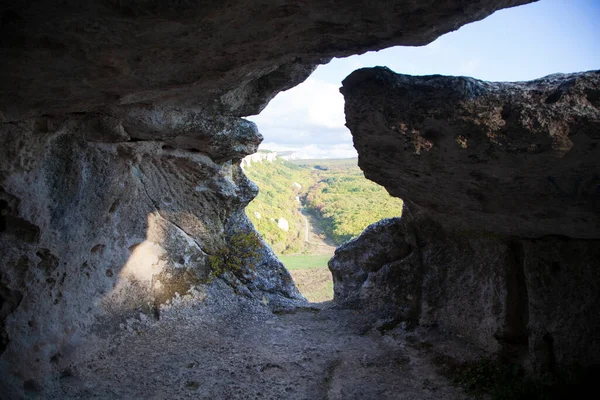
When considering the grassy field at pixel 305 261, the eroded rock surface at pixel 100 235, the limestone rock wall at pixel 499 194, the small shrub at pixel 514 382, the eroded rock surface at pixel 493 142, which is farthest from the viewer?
the grassy field at pixel 305 261

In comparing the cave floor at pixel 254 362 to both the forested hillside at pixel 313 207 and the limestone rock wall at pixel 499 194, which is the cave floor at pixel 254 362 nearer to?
the limestone rock wall at pixel 499 194

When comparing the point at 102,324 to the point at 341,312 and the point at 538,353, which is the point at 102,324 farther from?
the point at 538,353

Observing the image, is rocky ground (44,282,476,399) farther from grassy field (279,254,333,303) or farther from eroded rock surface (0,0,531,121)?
grassy field (279,254,333,303)

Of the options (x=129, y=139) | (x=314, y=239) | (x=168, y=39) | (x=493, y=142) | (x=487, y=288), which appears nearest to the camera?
(x=168, y=39)

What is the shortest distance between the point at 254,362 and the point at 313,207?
38.6 meters

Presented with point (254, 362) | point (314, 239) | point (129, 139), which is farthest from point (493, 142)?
point (314, 239)

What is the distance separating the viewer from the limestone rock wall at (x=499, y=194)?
13.3ft

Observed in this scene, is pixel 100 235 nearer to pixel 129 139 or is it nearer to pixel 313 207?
pixel 129 139

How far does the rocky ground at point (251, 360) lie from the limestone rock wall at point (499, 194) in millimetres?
889

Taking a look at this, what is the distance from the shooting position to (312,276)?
2544 cm

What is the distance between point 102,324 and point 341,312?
14.6ft

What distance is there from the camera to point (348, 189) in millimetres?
44188

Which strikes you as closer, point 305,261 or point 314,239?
point 305,261

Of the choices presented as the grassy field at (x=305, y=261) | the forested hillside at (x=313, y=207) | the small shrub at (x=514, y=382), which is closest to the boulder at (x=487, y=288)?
the small shrub at (x=514, y=382)
